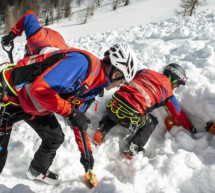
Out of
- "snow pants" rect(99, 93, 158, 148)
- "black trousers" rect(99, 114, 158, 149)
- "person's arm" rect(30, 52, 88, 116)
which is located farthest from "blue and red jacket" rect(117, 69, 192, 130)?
"person's arm" rect(30, 52, 88, 116)

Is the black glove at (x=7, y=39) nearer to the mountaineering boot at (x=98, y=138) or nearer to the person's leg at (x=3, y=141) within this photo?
the person's leg at (x=3, y=141)

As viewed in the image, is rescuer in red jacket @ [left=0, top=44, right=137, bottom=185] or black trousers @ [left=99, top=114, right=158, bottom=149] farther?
black trousers @ [left=99, top=114, right=158, bottom=149]

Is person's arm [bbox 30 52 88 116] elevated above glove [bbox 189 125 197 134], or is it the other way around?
person's arm [bbox 30 52 88 116]

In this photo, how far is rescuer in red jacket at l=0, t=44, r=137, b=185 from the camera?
165 centimetres

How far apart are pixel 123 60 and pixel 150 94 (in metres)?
1.39

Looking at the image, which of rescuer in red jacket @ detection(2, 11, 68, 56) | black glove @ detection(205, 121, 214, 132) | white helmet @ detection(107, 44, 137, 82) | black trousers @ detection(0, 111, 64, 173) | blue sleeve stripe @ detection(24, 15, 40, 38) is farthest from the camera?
black glove @ detection(205, 121, 214, 132)

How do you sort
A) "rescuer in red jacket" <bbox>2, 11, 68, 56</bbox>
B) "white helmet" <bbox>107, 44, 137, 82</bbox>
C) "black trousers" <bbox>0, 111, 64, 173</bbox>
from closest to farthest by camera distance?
"white helmet" <bbox>107, 44, 137, 82</bbox>, "black trousers" <bbox>0, 111, 64, 173</bbox>, "rescuer in red jacket" <bbox>2, 11, 68, 56</bbox>

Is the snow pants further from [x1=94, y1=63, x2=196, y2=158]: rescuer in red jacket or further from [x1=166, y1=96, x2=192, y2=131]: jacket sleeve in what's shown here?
[x1=166, y1=96, x2=192, y2=131]: jacket sleeve

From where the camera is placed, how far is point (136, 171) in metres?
2.66

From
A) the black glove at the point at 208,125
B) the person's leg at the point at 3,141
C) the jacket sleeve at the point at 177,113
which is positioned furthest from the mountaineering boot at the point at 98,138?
the black glove at the point at 208,125

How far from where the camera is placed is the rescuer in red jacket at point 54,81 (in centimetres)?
165

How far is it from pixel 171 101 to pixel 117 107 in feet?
3.13

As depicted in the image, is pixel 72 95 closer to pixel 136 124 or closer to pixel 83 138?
pixel 83 138

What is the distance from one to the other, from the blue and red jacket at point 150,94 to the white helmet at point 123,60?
3.81ft
